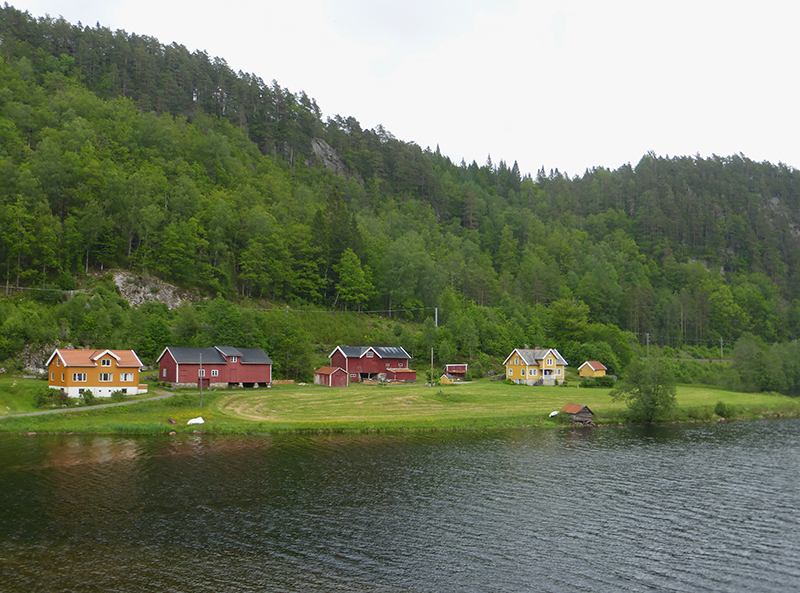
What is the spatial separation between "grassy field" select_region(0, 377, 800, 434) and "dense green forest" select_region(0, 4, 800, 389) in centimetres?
1419

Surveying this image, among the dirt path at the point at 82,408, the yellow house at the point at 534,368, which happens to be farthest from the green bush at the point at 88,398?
the yellow house at the point at 534,368

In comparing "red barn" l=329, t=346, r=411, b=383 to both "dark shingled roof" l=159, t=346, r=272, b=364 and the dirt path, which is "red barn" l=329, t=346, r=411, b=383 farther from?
the dirt path

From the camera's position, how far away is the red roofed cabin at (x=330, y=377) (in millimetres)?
75162

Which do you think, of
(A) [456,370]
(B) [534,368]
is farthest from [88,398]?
(B) [534,368]

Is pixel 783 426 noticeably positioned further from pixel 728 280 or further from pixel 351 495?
pixel 728 280

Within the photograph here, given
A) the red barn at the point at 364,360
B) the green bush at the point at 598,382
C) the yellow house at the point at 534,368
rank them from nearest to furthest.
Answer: the red barn at the point at 364,360 → the yellow house at the point at 534,368 → the green bush at the point at 598,382

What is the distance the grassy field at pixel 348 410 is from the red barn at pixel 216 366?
317 cm

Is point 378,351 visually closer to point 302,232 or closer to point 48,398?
point 302,232

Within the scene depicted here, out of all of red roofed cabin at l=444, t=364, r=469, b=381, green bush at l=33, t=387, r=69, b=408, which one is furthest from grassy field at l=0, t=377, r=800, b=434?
red roofed cabin at l=444, t=364, r=469, b=381

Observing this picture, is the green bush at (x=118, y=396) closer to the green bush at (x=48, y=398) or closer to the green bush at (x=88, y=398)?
the green bush at (x=88, y=398)

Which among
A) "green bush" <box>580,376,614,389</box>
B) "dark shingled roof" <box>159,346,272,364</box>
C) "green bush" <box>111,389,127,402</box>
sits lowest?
"green bush" <box>580,376,614,389</box>

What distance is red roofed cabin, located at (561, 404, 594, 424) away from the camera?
57.0m

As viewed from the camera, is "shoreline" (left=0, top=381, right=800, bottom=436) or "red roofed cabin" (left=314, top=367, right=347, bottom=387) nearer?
"shoreline" (left=0, top=381, right=800, bottom=436)

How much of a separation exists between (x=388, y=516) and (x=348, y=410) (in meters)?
29.8
